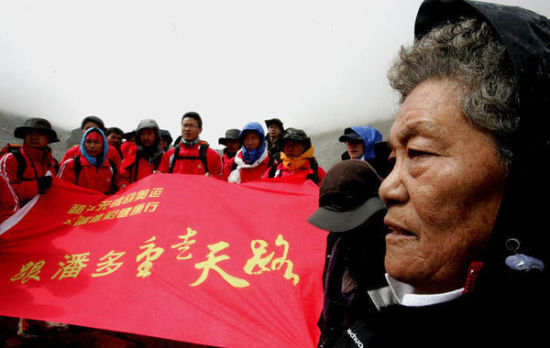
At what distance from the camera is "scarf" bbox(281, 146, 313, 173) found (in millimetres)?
4246

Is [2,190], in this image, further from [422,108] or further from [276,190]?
[422,108]

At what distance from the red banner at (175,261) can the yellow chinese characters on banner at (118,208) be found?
17mm

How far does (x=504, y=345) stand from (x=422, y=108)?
598 mm

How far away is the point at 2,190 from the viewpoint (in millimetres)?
3086

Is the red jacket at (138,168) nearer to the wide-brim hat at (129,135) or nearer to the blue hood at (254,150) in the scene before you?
the blue hood at (254,150)

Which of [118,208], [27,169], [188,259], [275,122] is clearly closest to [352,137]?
[275,122]

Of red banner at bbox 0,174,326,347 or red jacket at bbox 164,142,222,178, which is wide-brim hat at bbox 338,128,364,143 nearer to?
red banner at bbox 0,174,326,347

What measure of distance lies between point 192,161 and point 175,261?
2.64 m

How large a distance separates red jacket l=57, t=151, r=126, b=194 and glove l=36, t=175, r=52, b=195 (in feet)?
2.70

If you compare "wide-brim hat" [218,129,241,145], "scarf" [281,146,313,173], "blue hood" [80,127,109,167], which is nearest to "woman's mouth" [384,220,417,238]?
"scarf" [281,146,313,173]

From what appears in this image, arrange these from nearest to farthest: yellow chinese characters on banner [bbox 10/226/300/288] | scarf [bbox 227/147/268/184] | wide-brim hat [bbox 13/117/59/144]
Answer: yellow chinese characters on banner [bbox 10/226/300/288] → wide-brim hat [bbox 13/117/59/144] → scarf [bbox 227/147/268/184]

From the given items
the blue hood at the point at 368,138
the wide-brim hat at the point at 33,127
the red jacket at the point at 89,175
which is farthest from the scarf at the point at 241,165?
the wide-brim hat at the point at 33,127

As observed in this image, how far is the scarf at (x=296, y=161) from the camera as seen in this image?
13.9 feet

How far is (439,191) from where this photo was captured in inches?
27.2
